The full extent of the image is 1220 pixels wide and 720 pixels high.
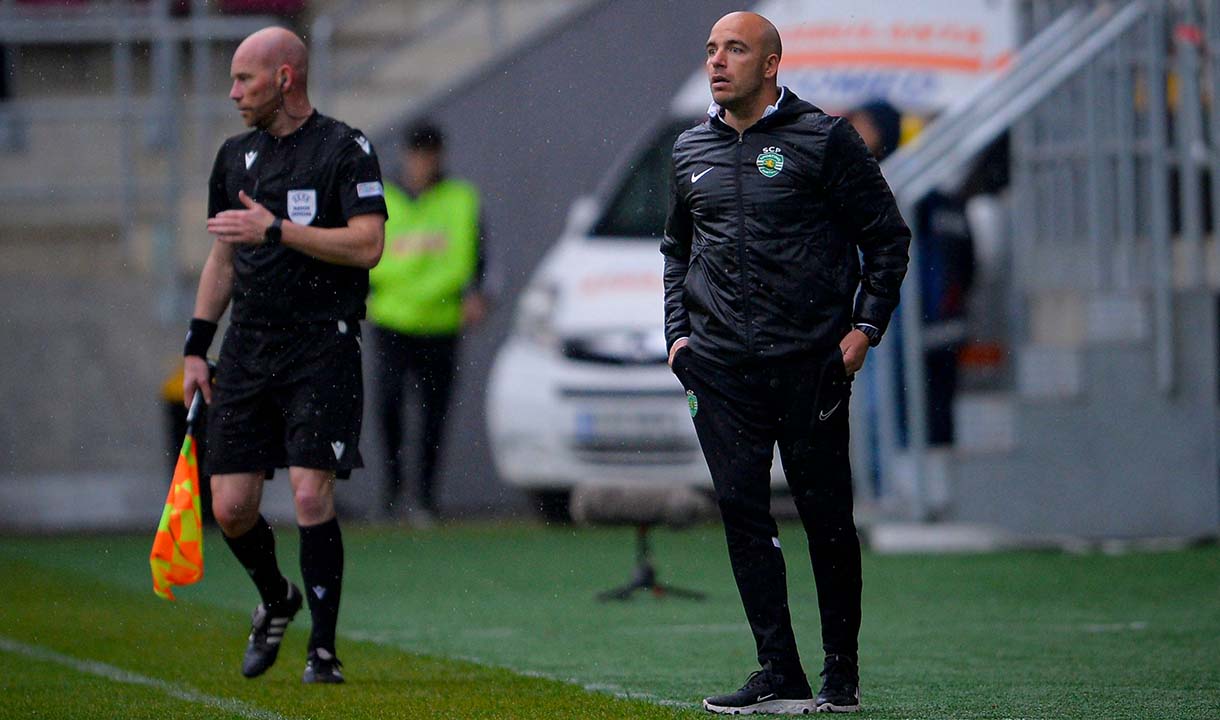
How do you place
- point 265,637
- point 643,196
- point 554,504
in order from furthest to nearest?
point 554,504
point 643,196
point 265,637

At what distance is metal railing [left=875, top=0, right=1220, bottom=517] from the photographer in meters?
11.9

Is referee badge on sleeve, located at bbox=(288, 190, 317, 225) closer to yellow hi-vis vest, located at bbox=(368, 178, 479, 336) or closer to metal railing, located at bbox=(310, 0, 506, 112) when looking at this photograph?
yellow hi-vis vest, located at bbox=(368, 178, 479, 336)

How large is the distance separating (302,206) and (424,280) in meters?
7.15

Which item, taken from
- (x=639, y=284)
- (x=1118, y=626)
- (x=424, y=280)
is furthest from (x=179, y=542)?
(x=424, y=280)

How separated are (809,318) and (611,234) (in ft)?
24.0

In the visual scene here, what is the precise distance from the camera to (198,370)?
7.29 metres

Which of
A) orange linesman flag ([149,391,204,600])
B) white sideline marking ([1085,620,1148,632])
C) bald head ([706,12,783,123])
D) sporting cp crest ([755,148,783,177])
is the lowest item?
white sideline marking ([1085,620,1148,632])

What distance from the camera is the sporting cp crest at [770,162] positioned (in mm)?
6004

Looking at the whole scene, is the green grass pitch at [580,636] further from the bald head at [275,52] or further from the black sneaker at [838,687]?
the bald head at [275,52]

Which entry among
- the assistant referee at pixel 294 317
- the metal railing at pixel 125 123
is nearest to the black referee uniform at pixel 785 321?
the assistant referee at pixel 294 317

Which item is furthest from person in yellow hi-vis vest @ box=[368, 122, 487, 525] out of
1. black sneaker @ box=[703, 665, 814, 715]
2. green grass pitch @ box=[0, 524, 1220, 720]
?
black sneaker @ box=[703, 665, 814, 715]

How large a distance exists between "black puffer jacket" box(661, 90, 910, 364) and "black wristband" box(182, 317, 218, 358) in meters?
1.98

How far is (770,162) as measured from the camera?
601cm

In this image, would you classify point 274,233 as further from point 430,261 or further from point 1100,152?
point 430,261
